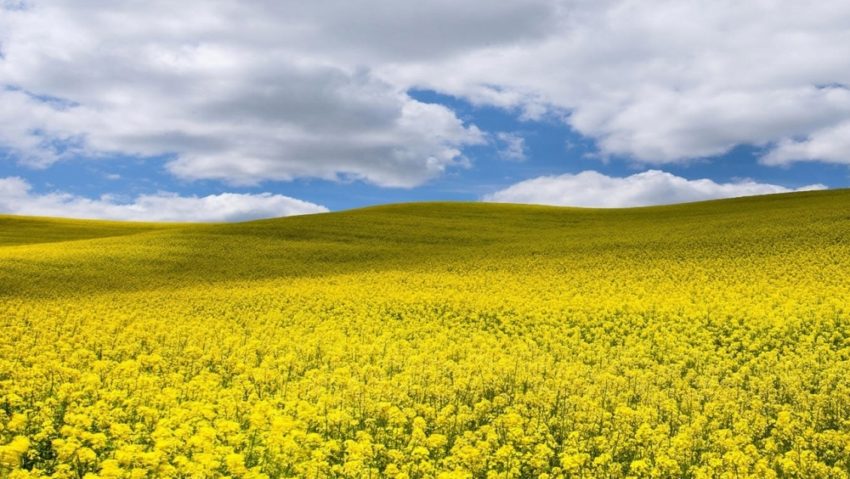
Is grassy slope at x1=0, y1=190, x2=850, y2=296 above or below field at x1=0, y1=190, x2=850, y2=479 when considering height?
above

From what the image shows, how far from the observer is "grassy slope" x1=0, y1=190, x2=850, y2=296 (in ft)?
114

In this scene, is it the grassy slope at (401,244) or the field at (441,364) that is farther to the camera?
the grassy slope at (401,244)

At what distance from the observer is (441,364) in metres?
14.4

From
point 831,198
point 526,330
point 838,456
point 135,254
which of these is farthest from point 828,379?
point 831,198

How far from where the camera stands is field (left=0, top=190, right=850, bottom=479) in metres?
8.52

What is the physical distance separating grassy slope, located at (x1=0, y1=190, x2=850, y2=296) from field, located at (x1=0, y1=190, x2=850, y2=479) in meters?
0.42

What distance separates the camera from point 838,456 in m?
9.23

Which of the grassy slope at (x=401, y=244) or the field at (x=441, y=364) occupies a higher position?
the grassy slope at (x=401, y=244)

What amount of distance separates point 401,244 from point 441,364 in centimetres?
3369

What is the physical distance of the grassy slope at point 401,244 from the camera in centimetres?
3466

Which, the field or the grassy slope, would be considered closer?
the field

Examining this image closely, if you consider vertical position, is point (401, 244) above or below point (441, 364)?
above

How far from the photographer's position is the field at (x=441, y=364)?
28.0 ft

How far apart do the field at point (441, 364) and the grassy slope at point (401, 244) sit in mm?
418
